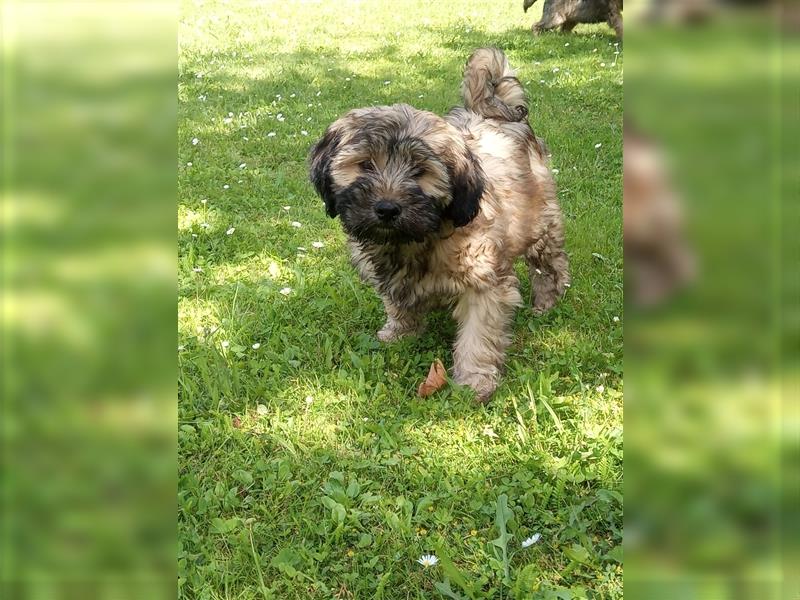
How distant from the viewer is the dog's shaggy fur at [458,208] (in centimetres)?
351

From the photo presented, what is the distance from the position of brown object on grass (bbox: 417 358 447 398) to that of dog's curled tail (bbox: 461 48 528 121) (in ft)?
6.19

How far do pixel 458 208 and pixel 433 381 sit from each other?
96cm

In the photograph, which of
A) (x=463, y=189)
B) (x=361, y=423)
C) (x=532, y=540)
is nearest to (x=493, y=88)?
(x=463, y=189)

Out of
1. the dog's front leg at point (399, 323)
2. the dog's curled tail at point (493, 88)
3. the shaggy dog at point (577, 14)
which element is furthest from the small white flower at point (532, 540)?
the shaggy dog at point (577, 14)

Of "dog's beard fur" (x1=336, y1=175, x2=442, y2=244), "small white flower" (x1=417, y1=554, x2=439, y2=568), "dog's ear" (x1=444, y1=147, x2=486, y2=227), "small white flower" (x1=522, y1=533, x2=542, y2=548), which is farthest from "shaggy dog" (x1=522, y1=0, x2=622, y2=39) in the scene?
"small white flower" (x1=417, y1=554, x2=439, y2=568)

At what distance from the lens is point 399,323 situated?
4355 millimetres
